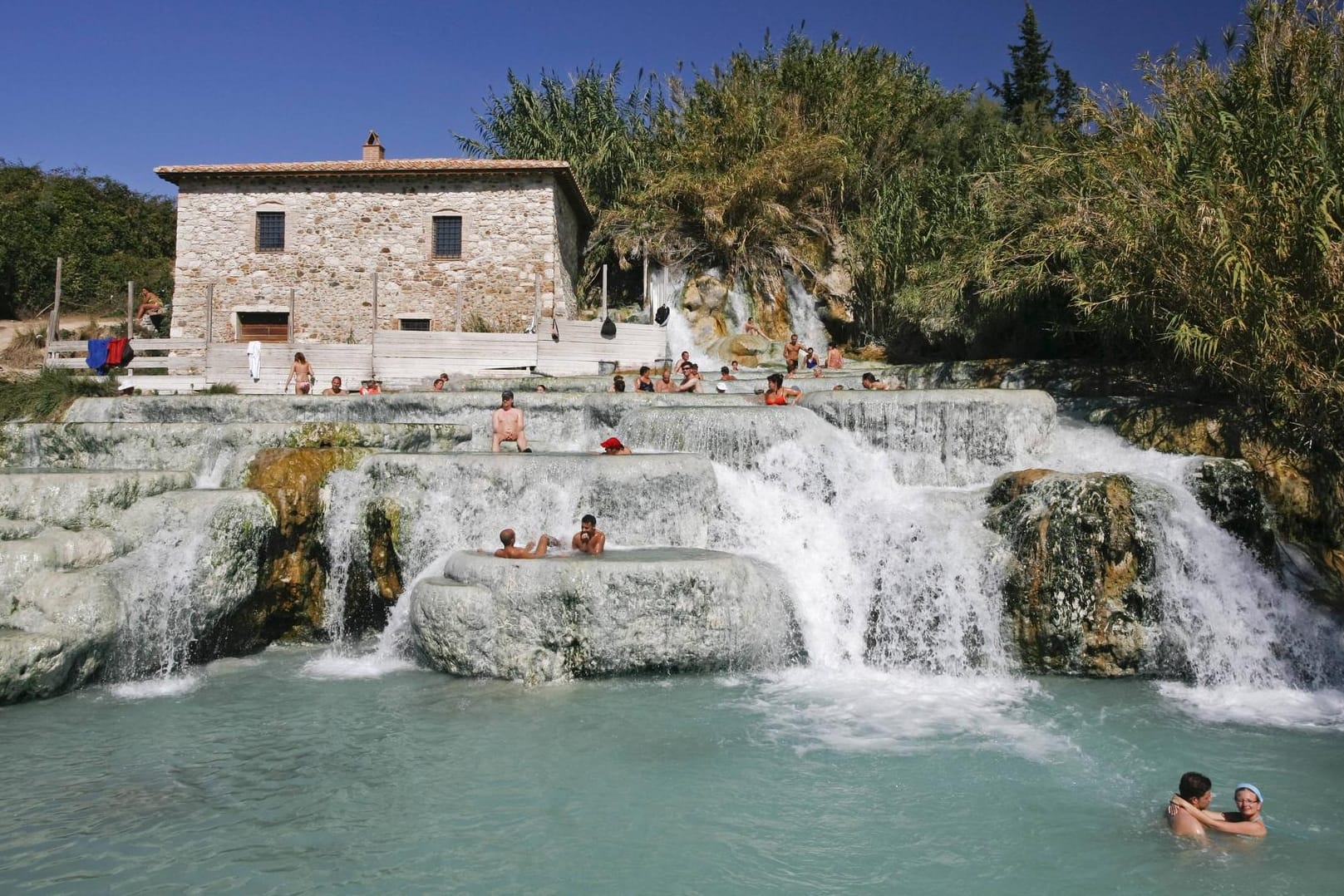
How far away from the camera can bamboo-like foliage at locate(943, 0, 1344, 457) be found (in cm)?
1027

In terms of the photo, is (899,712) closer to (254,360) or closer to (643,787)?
(643,787)

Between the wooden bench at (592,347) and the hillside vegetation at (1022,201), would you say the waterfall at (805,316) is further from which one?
the wooden bench at (592,347)

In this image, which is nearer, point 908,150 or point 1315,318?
point 1315,318

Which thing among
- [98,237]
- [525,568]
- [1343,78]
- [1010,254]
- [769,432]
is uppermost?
[98,237]

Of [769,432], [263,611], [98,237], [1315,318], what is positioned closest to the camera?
[263,611]

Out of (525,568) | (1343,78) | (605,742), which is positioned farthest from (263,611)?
(1343,78)

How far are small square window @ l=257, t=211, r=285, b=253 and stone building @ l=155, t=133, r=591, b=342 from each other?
0.07 ft

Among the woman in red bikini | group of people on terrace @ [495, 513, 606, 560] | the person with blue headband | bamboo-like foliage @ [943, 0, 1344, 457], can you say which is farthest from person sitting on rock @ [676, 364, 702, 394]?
the person with blue headband

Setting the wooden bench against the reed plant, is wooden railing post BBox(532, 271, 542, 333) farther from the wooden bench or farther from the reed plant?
the reed plant

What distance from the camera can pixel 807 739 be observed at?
22.5 ft

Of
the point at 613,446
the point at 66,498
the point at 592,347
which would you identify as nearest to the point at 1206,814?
the point at 613,446

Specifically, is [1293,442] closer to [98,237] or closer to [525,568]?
[525,568]

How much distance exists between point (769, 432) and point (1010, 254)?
21.9 ft

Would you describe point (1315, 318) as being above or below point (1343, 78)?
below
